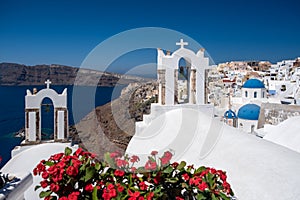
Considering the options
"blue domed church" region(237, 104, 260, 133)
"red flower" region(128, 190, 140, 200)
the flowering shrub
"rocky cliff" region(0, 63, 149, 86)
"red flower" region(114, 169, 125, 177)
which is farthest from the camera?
"blue domed church" region(237, 104, 260, 133)

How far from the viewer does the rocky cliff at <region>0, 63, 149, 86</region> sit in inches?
152

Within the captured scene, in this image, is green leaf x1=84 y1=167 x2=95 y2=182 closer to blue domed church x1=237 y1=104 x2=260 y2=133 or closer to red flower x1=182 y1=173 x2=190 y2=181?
red flower x1=182 y1=173 x2=190 y2=181

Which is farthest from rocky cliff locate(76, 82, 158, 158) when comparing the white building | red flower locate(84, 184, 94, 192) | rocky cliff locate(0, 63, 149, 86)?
red flower locate(84, 184, 94, 192)

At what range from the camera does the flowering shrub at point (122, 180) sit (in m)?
1.62

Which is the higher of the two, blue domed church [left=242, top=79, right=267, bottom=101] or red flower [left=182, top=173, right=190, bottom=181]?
blue domed church [left=242, top=79, right=267, bottom=101]

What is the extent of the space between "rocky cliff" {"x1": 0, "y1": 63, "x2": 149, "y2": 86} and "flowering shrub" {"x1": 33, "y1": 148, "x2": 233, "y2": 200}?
1.89 meters

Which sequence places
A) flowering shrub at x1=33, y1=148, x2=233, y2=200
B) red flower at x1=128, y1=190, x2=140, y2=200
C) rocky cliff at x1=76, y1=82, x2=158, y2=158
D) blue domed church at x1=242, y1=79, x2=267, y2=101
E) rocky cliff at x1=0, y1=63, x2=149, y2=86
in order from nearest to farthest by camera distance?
red flower at x1=128, y1=190, x2=140, y2=200 < flowering shrub at x1=33, y1=148, x2=233, y2=200 < rocky cliff at x1=0, y1=63, x2=149, y2=86 < rocky cliff at x1=76, y1=82, x2=158, y2=158 < blue domed church at x1=242, y1=79, x2=267, y2=101

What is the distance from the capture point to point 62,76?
9125 millimetres

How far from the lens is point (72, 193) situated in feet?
5.14

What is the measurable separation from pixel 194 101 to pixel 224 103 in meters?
16.5

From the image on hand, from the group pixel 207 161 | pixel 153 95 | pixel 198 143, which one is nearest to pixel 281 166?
pixel 207 161

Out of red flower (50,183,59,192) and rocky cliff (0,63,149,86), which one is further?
rocky cliff (0,63,149,86)

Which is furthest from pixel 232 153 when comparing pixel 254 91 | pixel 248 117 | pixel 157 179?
pixel 254 91

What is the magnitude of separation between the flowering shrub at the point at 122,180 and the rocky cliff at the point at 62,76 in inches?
74.2
